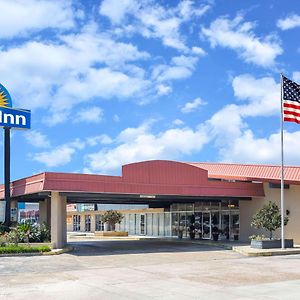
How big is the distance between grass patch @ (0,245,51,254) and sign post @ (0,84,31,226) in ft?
20.6

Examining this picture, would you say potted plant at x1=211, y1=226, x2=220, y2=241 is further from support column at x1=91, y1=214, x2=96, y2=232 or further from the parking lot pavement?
support column at x1=91, y1=214, x2=96, y2=232

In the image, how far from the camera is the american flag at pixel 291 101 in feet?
89.6

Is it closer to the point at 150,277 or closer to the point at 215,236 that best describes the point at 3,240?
the point at 150,277

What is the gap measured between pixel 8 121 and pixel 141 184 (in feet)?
29.3

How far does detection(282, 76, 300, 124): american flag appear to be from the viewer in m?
27.3

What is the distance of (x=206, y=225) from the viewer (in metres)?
38.9

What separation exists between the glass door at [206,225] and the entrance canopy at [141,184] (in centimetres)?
704

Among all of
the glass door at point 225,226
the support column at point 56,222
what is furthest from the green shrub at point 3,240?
the glass door at point 225,226

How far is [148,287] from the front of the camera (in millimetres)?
14234

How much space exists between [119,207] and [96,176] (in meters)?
30.1

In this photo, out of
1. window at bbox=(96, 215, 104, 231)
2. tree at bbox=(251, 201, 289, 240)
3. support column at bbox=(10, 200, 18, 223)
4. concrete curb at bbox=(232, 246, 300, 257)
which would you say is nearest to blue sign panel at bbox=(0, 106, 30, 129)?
support column at bbox=(10, 200, 18, 223)

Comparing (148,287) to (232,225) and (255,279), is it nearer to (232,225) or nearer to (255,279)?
(255,279)

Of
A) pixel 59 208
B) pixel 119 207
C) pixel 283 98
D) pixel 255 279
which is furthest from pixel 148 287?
pixel 119 207

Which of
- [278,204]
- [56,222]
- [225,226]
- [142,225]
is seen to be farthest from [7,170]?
[142,225]
